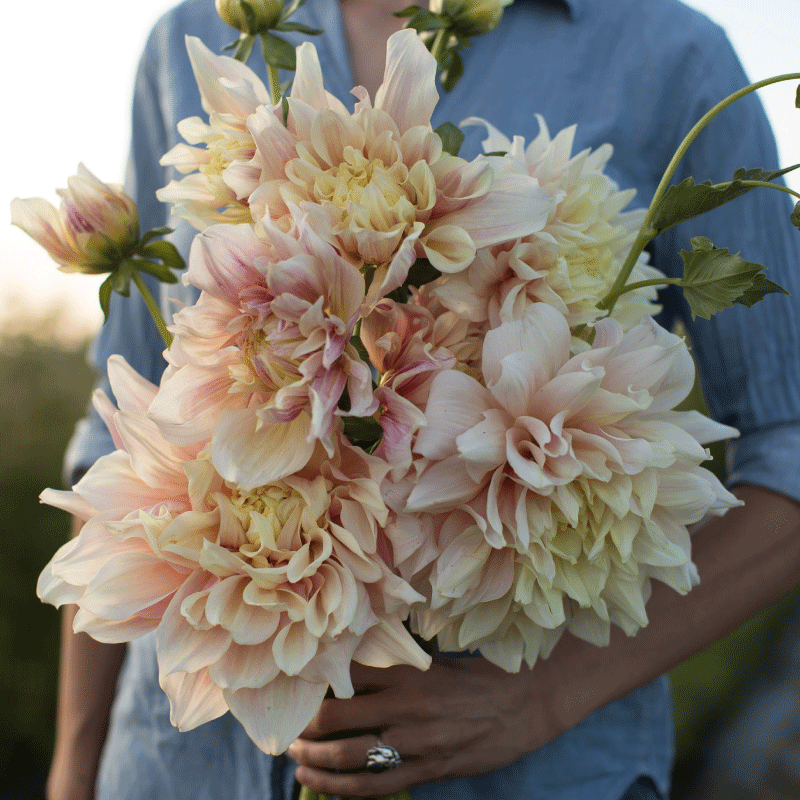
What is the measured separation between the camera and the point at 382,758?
1.73ft

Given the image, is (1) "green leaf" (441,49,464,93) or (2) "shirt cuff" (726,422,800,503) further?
(2) "shirt cuff" (726,422,800,503)

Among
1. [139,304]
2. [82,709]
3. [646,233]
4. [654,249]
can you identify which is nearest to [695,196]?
[646,233]

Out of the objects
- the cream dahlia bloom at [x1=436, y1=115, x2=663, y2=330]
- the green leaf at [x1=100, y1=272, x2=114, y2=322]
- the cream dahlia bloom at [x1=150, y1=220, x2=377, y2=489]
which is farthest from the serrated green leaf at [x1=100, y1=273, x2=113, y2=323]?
the cream dahlia bloom at [x1=436, y1=115, x2=663, y2=330]

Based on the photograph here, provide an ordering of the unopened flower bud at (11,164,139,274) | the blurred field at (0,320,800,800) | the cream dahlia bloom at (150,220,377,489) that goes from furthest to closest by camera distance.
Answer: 1. the blurred field at (0,320,800,800)
2. the unopened flower bud at (11,164,139,274)
3. the cream dahlia bloom at (150,220,377,489)

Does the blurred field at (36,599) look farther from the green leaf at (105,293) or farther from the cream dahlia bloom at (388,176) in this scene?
the cream dahlia bloom at (388,176)

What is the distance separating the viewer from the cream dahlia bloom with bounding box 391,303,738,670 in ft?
1.28

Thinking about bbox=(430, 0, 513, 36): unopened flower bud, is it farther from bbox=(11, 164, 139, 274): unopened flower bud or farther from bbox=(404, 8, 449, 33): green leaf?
bbox=(11, 164, 139, 274): unopened flower bud

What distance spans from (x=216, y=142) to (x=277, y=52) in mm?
105

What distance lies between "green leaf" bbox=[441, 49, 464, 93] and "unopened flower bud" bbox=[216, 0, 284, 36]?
0.12 m

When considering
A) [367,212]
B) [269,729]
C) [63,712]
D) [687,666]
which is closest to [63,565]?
[269,729]

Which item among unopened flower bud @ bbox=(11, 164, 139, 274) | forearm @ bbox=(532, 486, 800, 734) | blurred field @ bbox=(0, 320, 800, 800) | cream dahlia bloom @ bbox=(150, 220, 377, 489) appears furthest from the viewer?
blurred field @ bbox=(0, 320, 800, 800)

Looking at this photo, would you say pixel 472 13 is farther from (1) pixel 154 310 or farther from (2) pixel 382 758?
(2) pixel 382 758

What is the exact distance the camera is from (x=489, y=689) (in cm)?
58

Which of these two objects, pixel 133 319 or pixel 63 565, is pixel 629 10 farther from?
pixel 63 565
